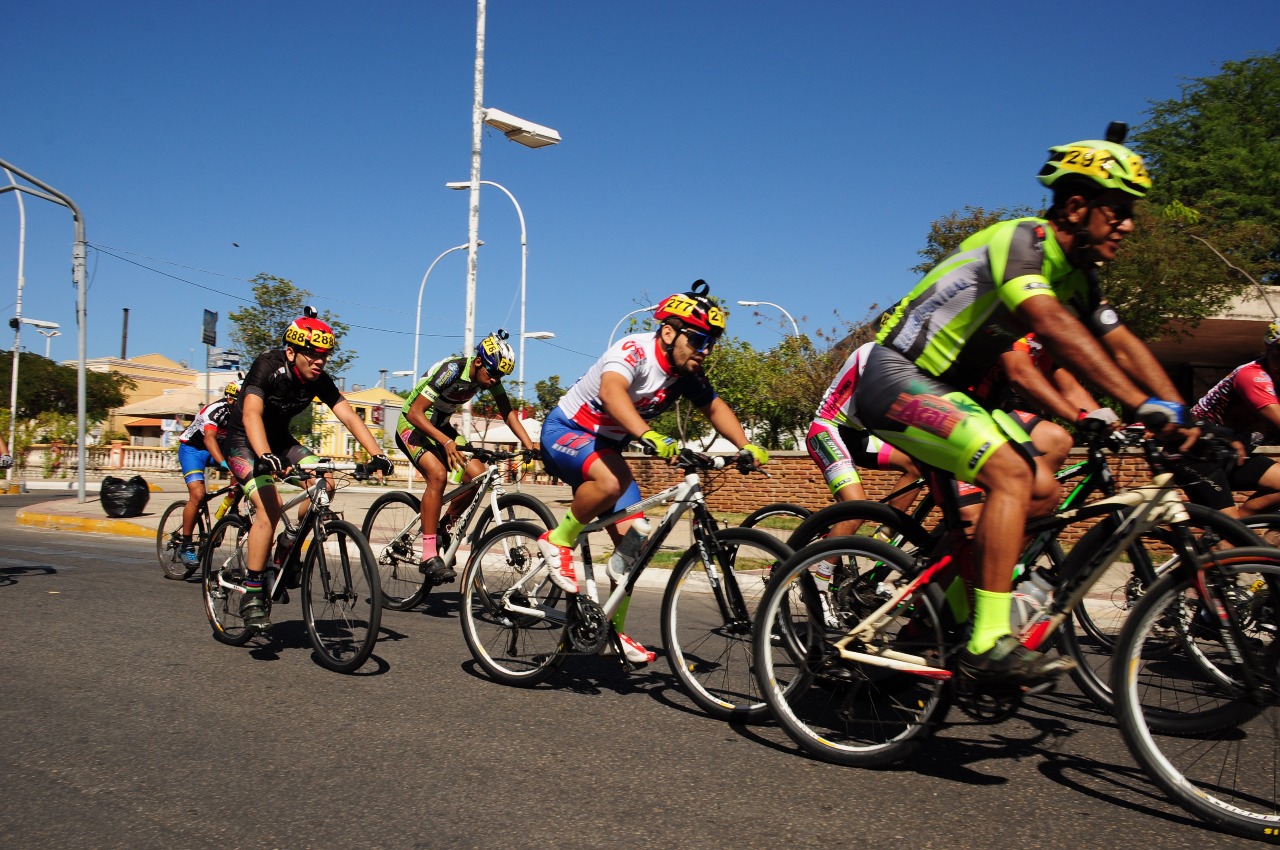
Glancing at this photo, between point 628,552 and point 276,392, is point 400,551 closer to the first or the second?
point 276,392

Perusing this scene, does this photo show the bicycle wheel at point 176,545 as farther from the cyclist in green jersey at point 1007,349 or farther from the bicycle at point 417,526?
the cyclist in green jersey at point 1007,349

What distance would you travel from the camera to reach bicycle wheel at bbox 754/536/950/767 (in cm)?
360

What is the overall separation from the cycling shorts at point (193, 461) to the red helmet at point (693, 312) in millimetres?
6250

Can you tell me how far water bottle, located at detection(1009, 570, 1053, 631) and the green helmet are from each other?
1.46 metres

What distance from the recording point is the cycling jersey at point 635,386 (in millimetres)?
4871

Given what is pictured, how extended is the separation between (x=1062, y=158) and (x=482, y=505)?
4.98 m

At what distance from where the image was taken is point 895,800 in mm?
3354

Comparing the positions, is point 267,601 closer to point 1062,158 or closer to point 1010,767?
point 1010,767

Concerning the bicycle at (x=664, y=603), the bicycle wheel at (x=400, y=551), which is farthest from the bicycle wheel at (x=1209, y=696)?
the bicycle wheel at (x=400, y=551)

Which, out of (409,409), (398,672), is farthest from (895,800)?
(409,409)

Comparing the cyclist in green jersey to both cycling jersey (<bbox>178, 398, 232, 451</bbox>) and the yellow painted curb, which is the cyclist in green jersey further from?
the yellow painted curb

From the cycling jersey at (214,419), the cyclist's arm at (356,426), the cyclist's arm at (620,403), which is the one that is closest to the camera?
the cyclist's arm at (620,403)

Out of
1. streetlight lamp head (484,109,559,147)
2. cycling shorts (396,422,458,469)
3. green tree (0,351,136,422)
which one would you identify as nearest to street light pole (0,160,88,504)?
streetlight lamp head (484,109,559,147)

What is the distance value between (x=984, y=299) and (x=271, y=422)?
480cm
